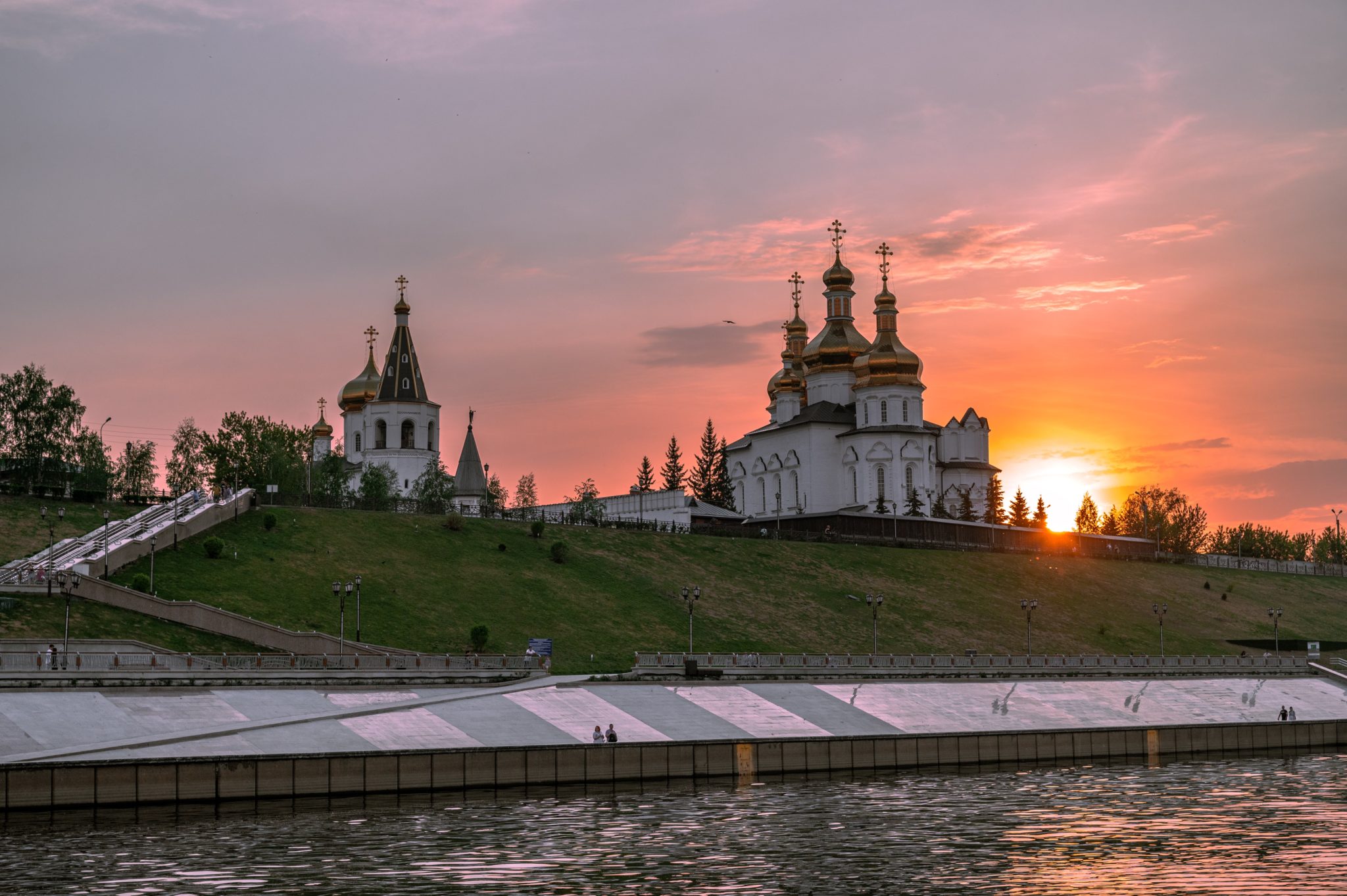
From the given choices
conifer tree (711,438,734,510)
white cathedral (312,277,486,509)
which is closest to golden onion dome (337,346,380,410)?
white cathedral (312,277,486,509)

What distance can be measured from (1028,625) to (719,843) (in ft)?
157

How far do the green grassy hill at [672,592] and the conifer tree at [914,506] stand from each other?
41.0 ft

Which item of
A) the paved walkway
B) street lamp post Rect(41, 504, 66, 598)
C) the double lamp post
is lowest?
the paved walkway

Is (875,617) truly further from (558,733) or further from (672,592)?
(558,733)

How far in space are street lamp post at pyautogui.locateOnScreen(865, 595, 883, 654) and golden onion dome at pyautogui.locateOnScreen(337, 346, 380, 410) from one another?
58068mm

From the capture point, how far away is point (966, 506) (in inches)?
4656

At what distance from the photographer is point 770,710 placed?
50.0 meters

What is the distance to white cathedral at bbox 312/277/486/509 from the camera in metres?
118

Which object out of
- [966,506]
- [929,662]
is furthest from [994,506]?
[929,662]

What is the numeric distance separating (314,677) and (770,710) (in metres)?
14.9

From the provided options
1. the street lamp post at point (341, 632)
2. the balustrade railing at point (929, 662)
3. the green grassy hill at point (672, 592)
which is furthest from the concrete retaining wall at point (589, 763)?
the green grassy hill at point (672, 592)

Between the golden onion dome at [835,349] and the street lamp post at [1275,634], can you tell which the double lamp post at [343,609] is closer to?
the street lamp post at [1275,634]

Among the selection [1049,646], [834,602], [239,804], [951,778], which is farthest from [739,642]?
[239,804]

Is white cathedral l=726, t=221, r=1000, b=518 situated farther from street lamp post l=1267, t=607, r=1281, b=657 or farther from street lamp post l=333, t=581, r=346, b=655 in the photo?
street lamp post l=333, t=581, r=346, b=655
